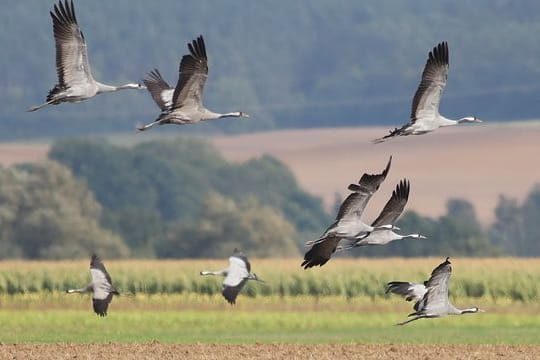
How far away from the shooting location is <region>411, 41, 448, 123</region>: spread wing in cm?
2133

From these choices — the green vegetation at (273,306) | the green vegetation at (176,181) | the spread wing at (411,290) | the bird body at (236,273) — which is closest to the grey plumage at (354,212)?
the spread wing at (411,290)

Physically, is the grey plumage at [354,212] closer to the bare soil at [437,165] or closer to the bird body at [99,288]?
the bird body at [99,288]

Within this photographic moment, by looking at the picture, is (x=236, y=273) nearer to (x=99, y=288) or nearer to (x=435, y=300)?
(x=99, y=288)

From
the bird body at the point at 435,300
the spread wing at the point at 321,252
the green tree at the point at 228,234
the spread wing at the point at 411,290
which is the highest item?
the green tree at the point at 228,234

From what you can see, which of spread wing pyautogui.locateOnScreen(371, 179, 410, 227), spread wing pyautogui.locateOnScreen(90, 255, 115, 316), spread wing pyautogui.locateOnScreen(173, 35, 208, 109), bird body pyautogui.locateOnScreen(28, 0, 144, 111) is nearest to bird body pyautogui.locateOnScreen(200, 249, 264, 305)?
spread wing pyautogui.locateOnScreen(90, 255, 115, 316)

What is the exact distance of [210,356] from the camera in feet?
85.8

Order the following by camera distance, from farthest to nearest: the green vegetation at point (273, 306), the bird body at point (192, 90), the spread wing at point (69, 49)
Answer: the green vegetation at point (273, 306), the spread wing at point (69, 49), the bird body at point (192, 90)

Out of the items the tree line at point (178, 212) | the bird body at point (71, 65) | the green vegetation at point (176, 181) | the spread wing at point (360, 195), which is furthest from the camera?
the green vegetation at point (176, 181)

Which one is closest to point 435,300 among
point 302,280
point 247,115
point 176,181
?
point 247,115

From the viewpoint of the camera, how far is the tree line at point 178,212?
9675 centimetres

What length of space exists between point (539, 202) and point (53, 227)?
62.7 metres

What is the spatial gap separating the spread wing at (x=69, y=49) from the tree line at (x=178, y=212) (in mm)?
70982

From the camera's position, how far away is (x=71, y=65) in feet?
71.6

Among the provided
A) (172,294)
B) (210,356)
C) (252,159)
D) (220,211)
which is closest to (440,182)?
(252,159)
